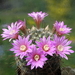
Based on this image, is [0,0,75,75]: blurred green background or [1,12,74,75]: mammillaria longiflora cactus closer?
[1,12,74,75]: mammillaria longiflora cactus

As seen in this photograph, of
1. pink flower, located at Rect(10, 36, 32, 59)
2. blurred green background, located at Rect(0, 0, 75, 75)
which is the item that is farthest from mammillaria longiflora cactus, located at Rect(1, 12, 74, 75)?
blurred green background, located at Rect(0, 0, 75, 75)

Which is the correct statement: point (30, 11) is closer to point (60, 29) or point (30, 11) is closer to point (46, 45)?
point (60, 29)

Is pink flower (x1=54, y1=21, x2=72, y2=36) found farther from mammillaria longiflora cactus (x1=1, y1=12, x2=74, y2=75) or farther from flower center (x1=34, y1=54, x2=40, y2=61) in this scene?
flower center (x1=34, y1=54, x2=40, y2=61)

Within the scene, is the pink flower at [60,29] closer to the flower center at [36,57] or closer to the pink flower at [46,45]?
the pink flower at [46,45]

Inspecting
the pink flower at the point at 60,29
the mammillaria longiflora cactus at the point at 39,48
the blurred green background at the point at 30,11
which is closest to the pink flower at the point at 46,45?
the mammillaria longiflora cactus at the point at 39,48

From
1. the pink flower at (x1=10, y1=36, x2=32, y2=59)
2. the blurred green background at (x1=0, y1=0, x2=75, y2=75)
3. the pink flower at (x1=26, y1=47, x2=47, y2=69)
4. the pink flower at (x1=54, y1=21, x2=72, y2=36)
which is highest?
the blurred green background at (x1=0, y1=0, x2=75, y2=75)

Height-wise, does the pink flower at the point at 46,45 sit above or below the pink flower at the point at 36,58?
above
